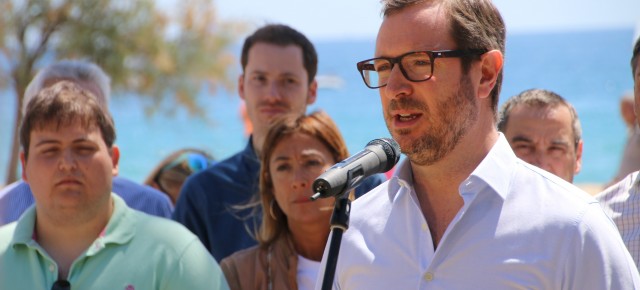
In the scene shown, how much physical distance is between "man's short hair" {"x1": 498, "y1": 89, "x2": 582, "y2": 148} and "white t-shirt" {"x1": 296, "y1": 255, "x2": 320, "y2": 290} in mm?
1144

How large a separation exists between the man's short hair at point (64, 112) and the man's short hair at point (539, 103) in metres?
1.84

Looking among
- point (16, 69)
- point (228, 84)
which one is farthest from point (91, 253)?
point (228, 84)

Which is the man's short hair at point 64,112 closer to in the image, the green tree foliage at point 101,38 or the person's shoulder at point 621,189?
the person's shoulder at point 621,189

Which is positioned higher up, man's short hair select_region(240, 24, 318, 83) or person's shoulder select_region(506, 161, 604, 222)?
man's short hair select_region(240, 24, 318, 83)

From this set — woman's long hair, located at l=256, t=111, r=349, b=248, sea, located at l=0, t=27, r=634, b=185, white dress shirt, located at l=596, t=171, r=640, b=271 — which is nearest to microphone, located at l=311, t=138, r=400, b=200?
white dress shirt, located at l=596, t=171, r=640, b=271

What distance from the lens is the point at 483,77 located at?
262 cm

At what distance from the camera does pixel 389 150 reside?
2373mm

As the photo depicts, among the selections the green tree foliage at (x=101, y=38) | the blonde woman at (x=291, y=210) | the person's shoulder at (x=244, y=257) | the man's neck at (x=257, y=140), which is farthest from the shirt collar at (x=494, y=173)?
the green tree foliage at (x=101, y=38)

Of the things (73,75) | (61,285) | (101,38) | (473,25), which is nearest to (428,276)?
(473,25)

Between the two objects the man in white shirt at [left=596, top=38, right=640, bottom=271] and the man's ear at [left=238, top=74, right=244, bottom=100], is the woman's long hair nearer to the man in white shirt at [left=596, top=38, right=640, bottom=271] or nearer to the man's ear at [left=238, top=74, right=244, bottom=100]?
the man's ear at [left=238, top=74, right=244, bottom=100]

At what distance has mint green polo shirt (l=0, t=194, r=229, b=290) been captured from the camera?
3486mm

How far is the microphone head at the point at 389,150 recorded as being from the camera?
2354 mm

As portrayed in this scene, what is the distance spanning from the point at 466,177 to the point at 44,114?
195 centimetres

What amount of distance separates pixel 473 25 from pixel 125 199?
2.60 m
